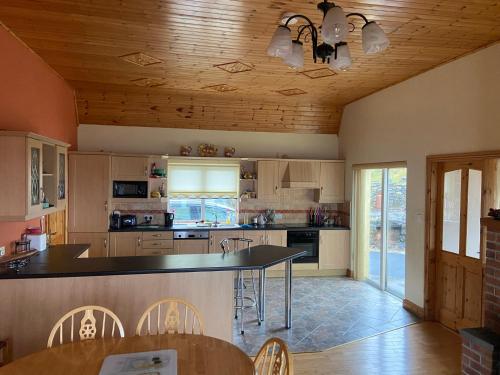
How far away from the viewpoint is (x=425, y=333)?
13.6 ft

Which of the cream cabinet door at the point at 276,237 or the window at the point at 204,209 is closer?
the cream cabinet door at the point at 276,237

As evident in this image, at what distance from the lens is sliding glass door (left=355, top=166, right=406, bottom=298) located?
17.6 ft

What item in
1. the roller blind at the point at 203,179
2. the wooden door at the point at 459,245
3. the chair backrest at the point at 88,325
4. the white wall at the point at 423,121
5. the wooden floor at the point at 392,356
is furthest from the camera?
the roller blind at the point at 203,179

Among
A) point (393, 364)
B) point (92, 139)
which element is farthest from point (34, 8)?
point (393, 364)

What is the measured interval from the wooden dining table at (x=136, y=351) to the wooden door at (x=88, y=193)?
12.6 ft

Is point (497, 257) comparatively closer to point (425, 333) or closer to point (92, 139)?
point (425, 333)

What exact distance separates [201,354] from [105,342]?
588mm

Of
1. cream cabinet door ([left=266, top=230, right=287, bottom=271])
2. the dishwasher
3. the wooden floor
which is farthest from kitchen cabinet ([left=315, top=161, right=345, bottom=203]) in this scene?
the wooden floor

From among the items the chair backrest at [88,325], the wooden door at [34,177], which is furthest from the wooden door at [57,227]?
the chair backrest at [88,325]

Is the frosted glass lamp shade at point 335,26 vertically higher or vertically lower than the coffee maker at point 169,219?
higher

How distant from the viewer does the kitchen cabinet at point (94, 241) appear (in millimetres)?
5727

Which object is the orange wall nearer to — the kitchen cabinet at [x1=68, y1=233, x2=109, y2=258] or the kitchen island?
the kitchen island

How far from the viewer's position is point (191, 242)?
6.04m

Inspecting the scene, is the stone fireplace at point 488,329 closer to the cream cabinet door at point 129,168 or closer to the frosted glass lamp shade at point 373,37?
the frosted glass lamp shade at point 373,37
